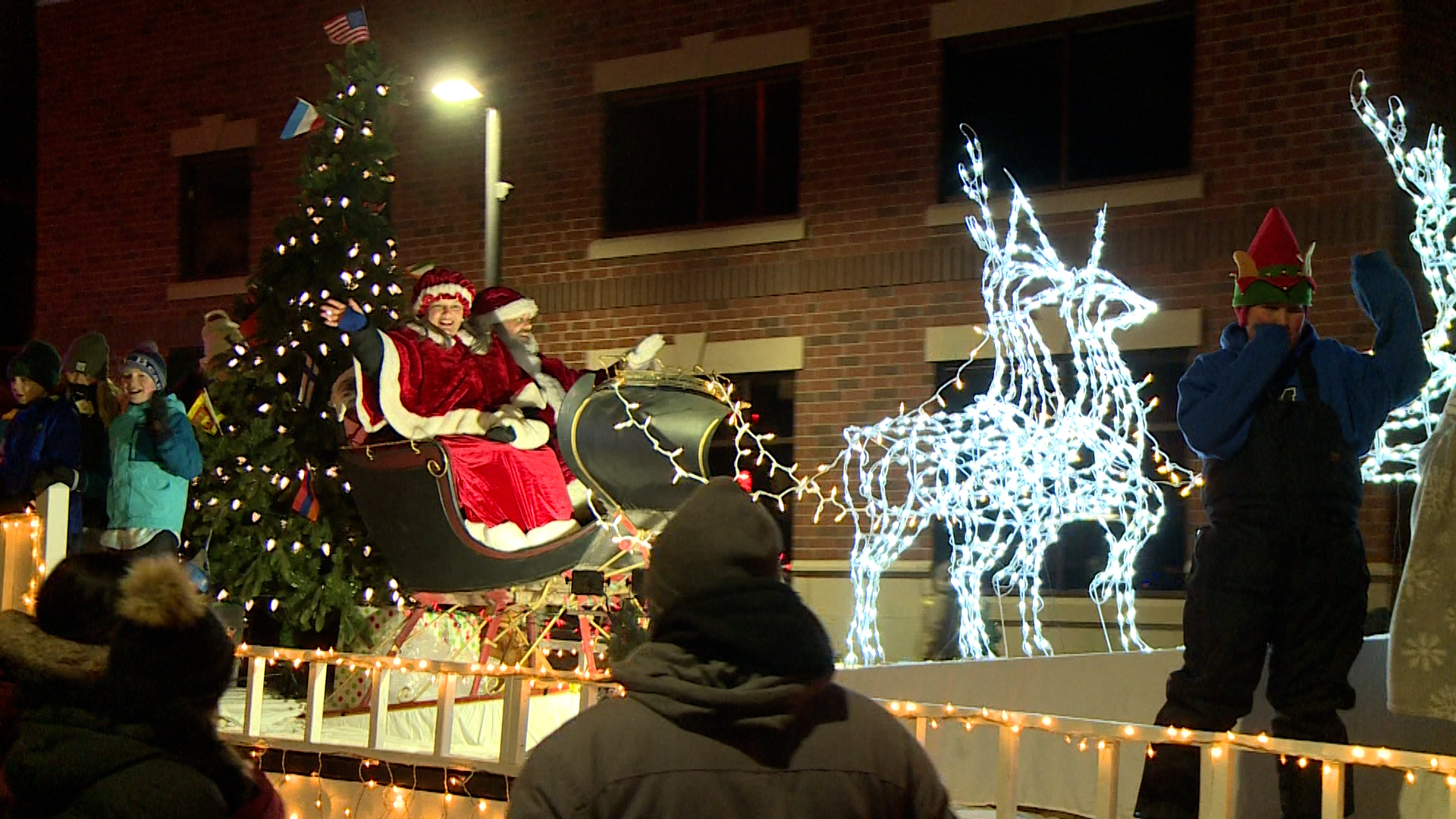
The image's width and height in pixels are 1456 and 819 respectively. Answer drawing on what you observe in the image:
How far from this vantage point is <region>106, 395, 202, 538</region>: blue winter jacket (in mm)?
7484

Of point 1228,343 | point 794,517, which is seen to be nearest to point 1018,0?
point 794,517

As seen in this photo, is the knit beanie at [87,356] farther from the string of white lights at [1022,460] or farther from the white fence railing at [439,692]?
the string of white lights at [1022,460]

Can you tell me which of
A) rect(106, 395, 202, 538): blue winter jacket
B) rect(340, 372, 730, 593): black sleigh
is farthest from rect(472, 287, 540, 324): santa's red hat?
rect(106, 395, 202, 538): blue winter jacket

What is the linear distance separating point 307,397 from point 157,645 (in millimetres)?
5721

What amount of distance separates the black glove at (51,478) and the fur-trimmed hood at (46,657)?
475 cm

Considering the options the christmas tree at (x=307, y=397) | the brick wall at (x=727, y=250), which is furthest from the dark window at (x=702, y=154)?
the christmas tree at (x=307, y=397)

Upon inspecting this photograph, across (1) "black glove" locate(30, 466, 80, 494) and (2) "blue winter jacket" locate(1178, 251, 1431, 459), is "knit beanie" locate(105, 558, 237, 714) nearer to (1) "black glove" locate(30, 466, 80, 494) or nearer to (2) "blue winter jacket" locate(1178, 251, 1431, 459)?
(2) "blue winter jacket" locate(1178, 251, 1431, 459)

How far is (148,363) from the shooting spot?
7602 millimetres

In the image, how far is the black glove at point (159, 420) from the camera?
7.45m

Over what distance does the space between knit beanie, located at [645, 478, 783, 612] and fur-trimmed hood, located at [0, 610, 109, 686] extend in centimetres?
131

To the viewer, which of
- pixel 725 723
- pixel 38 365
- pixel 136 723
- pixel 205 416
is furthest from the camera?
pixel 205 416

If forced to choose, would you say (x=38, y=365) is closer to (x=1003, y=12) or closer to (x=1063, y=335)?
(x=1063, y=335)

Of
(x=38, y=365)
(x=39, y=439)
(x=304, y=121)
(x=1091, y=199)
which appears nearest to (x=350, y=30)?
(x=304, y=121)

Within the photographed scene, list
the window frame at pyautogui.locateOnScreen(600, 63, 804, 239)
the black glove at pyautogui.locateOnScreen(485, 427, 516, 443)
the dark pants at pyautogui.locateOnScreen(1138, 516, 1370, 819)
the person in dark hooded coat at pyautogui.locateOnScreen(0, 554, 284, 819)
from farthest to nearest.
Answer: the window frame at pyautogui.locateOnScreen(600, 63, 804, 239), the black glove at pyautogui.locateOnScreen(485, 427, 516, 443), the dark pants at pyautogui.locateOnScreen(1138, 516, 1370, 819), the person in dark hooded coat at pyautogui.locateOnScreen(0, 554, 284, 819)
